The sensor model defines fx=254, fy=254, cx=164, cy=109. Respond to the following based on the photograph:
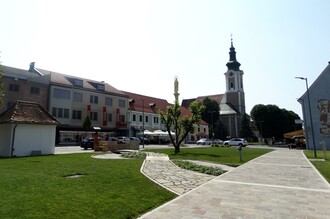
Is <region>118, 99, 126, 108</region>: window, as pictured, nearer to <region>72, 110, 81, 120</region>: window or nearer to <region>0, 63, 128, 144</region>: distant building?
<region>0, 63, 128, 144</region>: distant building

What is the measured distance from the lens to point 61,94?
157 feet

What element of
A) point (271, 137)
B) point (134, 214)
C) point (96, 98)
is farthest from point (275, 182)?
point (271, 137)

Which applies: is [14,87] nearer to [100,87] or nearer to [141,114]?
[100,87]

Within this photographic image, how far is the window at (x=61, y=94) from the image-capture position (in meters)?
47.0

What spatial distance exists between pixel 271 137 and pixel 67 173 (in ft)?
236

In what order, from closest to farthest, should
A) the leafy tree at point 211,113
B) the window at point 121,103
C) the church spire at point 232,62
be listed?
the window at point 121,103 < the leafy tree at point 211,113 < the church spire at point 232,62

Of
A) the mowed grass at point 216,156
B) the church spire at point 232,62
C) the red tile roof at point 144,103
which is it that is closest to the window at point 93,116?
the red tile roof at point 144,103

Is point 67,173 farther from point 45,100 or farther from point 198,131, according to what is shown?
point 198,131

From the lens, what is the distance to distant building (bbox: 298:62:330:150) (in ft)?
133

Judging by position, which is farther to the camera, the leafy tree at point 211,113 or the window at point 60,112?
the leafy tree at point 211,113

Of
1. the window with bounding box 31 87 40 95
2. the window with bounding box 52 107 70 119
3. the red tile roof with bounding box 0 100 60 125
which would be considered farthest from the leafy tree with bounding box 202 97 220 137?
the red tile roof with bounding box 0 100 60 125

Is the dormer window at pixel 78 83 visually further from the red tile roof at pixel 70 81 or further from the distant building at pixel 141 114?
the distant building at pixel 141 114

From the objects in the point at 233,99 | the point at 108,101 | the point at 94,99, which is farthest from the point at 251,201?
the point at 233,99

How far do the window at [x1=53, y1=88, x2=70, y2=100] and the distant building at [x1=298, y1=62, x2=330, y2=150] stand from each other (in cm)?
4260
